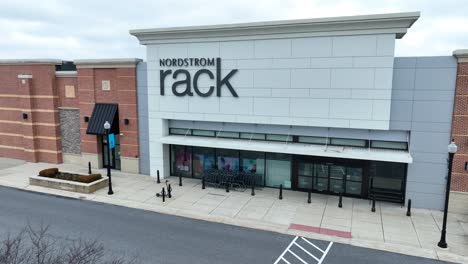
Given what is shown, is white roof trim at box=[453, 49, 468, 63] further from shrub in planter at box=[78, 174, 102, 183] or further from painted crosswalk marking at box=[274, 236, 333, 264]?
shrub in planter at box=[78, 174, 102, 183]

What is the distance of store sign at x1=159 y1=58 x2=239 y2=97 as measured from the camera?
19672 mm

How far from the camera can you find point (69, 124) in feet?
83.9

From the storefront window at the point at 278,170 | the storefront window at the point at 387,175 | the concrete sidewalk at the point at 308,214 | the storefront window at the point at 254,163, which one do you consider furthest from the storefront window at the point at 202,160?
the storefront window at the point at 387,175

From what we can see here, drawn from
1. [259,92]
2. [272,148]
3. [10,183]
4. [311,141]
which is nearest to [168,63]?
[259,92]

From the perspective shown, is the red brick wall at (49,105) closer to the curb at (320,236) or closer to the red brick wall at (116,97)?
the red brick wall at (116,97)

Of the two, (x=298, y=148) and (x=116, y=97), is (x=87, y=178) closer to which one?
(x=116, y=97)

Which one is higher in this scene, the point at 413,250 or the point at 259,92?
the point at 259,92

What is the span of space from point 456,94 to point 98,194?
18.9m

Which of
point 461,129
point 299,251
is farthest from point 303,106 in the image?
point 299,251

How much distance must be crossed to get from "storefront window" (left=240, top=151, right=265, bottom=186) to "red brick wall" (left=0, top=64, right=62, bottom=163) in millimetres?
14639

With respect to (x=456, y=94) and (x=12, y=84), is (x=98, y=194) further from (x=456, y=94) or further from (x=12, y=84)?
(x=456, y=94)

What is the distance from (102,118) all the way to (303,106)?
43.9 feet

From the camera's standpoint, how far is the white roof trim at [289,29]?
625 inches

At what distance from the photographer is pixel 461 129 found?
52.5ft
